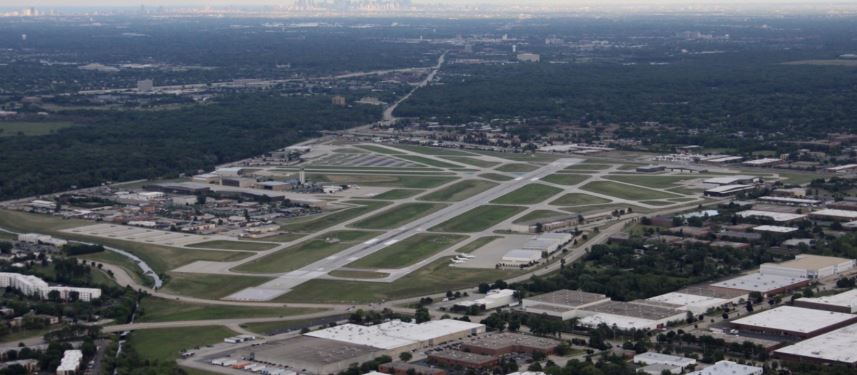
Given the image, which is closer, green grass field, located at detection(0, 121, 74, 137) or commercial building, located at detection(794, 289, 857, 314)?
commercial building, located at detection(794, 289, 857, 314)

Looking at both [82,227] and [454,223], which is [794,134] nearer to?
[454,223]

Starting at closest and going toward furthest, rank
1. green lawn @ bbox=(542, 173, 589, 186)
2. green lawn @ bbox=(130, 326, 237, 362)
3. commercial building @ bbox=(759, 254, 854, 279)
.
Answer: green lawn @ bbox=(130, 326, 237, 362) < commercial building @ bbox=(759, 254, 854, 279) < green lawn @ bbox=(542, 173, 589, 186)

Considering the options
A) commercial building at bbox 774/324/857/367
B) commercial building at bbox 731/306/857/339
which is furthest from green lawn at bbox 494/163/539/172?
commercial building at bbox 774/324/857/367

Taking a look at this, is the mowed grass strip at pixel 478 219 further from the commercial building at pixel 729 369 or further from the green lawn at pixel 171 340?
the commercial building at pixel 729 369

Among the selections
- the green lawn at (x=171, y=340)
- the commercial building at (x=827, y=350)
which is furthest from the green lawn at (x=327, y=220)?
the commercial building at (x=827, y=350)

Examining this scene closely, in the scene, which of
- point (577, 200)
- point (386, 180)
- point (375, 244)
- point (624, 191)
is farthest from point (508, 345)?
point (386, 180)

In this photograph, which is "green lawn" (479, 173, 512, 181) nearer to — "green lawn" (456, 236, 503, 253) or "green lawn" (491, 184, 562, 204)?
"green lawn" (491, 184, 562, 204)

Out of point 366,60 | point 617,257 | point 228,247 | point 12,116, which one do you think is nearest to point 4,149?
point 12,116
